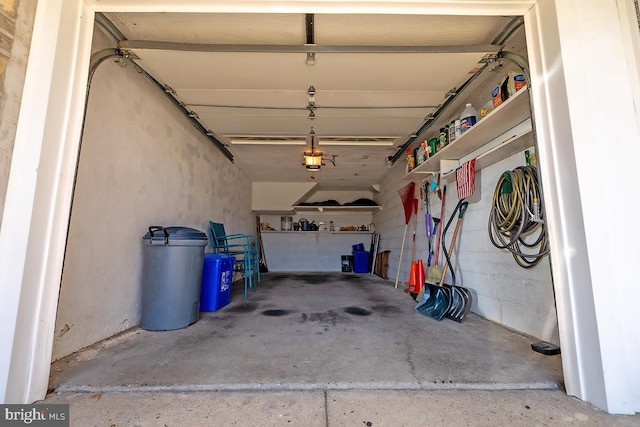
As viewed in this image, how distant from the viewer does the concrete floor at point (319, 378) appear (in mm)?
1089

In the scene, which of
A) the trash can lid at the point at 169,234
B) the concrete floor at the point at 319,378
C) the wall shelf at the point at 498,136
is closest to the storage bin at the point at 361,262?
the wall shelf at the point at 498,136

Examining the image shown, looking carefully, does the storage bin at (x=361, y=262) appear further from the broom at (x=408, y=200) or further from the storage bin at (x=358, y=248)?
the broom at (x=408, y=200)

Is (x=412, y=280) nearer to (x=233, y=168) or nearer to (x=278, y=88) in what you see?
(x=278, y=88)

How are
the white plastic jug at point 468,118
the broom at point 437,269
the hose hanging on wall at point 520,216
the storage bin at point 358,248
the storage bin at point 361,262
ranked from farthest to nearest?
the storage bin at point 358,248
the storage bin at point 361,262
the broom at point 437,269
the white plastic jug at point 468,118
the hose hanging on wall at point 520,216

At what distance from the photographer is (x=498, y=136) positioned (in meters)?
2.45

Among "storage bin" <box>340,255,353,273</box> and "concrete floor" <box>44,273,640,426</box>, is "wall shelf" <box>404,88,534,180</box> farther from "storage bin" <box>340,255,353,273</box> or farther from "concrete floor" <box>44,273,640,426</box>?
"storage bin" <box>340,255,353,273</box>

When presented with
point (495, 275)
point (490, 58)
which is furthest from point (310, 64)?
point (495, 275)

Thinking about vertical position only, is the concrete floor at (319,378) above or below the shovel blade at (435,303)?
below

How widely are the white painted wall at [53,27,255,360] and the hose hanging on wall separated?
3.08m

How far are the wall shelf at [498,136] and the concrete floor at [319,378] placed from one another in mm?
1480

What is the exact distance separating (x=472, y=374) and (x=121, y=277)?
2.53 meters

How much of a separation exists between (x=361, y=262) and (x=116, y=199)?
18.5ft

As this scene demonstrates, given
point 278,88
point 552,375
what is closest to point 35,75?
point 278,88

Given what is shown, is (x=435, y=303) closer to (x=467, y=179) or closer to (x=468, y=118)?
(x=467, y=179)
